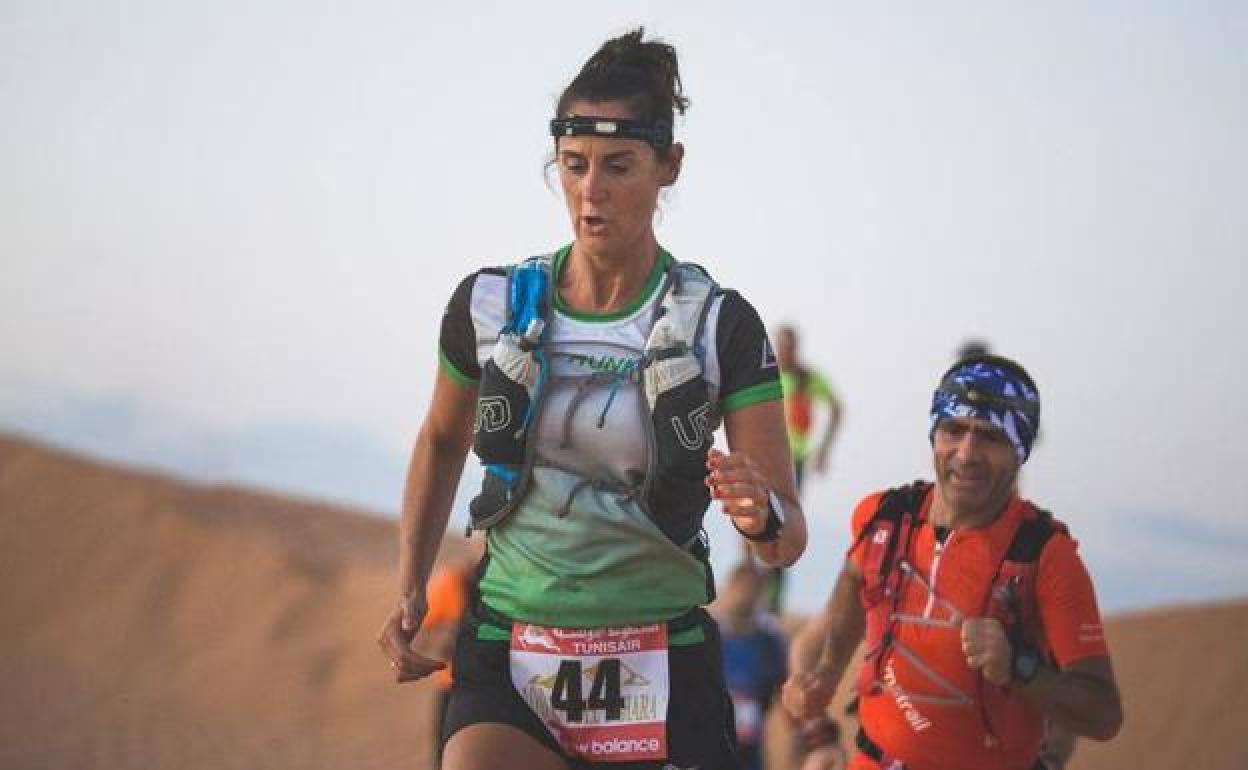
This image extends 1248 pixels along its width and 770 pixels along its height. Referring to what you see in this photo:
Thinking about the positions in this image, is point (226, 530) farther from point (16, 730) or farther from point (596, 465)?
point (596, 465)

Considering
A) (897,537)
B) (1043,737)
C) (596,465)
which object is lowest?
(1043,737)

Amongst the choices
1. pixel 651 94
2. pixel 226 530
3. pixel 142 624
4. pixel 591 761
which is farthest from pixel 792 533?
pixel 226 530

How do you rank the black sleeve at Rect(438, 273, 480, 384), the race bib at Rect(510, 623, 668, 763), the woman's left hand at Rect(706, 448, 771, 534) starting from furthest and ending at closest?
the black sleeve at Rect(438, 273, 480, 384) → the race bib at Rect(510, 623, 668, 763) → the woman's left hand at Rect(706, 448, 771, 534)

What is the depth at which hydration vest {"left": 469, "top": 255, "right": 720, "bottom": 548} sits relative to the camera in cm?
418

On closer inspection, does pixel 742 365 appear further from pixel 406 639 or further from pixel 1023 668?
pixel 1023 668

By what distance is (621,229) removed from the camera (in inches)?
172

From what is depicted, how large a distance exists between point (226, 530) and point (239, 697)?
3.98 metres

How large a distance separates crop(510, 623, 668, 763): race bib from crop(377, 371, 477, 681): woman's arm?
0.44 m

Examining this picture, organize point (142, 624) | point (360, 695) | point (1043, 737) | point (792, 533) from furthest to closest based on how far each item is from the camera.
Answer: point (142, 624) < point (360, 695) < point (1043, 737) < point (792, 533)

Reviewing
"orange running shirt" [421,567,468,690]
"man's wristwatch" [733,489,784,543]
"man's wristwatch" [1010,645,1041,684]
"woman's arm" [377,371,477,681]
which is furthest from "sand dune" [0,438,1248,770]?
"man's wristwatch" [733,489,784,543]

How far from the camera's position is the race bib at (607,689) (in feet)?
14.1

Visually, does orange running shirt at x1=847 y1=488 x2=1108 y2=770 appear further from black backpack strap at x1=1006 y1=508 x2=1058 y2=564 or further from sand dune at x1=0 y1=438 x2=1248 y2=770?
sand dune at x1=0 y1=438 x2=1248 y2=770

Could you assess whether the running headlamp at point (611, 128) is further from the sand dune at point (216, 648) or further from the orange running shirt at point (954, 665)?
the sand dune at point (216, 648)

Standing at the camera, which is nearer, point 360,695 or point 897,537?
point 897,537
